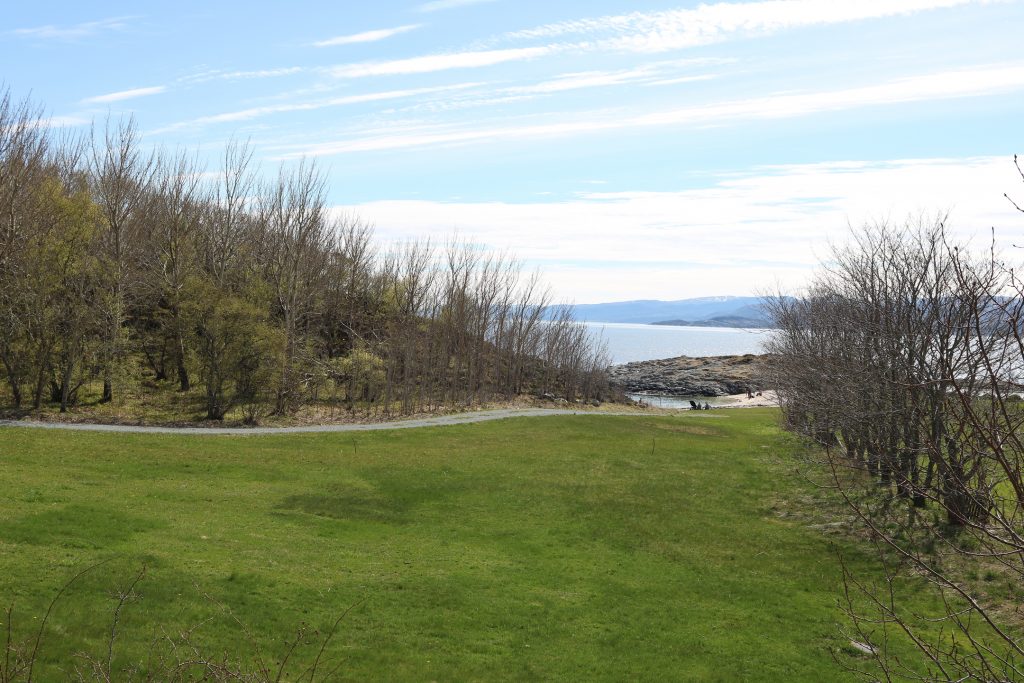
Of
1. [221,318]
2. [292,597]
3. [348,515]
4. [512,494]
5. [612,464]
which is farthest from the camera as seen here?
[221,318]

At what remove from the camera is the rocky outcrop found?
363 feet

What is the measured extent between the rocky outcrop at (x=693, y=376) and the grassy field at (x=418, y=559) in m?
77.7

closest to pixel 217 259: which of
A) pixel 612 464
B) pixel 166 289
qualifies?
pixel 166 289

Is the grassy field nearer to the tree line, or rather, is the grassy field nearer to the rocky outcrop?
the tree line

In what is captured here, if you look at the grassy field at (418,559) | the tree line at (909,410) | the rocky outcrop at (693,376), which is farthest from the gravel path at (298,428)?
the rocky outcrop at (693,376)

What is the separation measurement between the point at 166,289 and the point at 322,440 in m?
21.4

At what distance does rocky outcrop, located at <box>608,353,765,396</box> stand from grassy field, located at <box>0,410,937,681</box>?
255ft

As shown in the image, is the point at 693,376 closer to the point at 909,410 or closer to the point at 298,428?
the point at 298,428

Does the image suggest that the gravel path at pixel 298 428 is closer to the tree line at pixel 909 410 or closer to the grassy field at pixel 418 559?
the grassy field at pixel 418 559

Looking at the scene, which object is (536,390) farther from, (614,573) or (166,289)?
Result: (614,573)

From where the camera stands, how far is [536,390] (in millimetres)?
64188

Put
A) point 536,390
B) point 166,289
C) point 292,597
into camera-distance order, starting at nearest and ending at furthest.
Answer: point 292,597
point 166,289
point 536,390

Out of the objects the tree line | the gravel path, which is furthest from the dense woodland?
the tree line

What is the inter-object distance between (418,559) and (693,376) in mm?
106284
